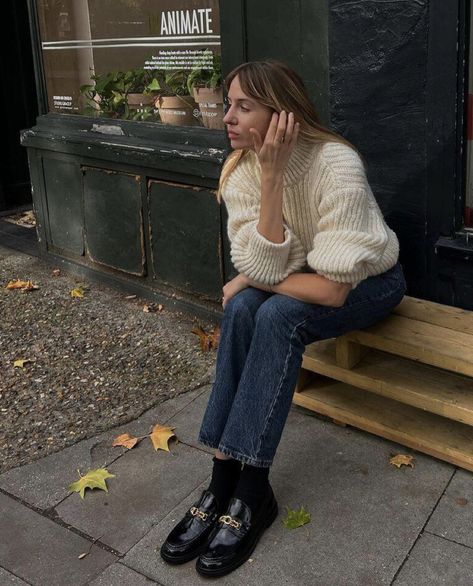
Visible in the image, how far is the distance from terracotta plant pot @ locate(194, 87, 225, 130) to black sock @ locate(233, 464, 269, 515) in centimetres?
212

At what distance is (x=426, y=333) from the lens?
285cm

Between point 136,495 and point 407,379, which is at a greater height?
point 407,379

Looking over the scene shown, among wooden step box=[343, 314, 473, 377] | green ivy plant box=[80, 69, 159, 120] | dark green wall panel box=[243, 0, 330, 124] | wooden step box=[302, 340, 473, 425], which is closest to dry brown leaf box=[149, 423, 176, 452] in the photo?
wooden step box=[302, 340, 473, 425]

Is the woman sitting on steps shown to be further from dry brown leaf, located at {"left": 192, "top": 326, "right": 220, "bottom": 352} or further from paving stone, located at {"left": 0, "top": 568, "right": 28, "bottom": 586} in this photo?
dry brown leaf, located at {"left": 192, "top": 326, "right": 220, "bottom": 352}

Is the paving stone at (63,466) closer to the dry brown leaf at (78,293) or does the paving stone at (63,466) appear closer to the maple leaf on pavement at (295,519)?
the maple leaf on pavement at (295,519)

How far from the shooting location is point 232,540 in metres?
2.48

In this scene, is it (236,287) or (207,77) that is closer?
(236,287)

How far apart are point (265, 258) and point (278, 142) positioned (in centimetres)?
40

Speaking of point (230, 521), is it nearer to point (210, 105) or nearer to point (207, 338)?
point (207, 338)

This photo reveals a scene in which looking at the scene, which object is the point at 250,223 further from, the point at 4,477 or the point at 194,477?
the point at 4,477

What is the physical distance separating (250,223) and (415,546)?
1239mm

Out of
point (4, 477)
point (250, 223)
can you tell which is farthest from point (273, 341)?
point (4, 477)

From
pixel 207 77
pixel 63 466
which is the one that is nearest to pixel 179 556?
pixel 63 466

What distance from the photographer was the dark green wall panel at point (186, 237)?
165 inches
